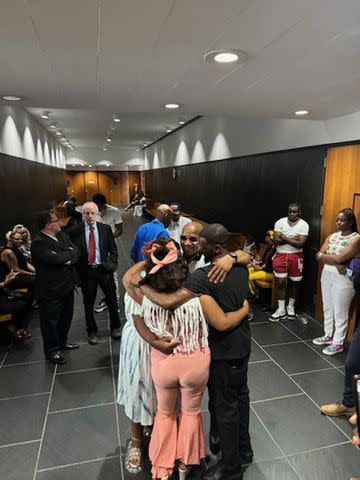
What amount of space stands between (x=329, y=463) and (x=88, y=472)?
1.65 m

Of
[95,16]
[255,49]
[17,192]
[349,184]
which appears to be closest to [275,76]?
[255,49]

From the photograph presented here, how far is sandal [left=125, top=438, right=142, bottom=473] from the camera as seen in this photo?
212cm

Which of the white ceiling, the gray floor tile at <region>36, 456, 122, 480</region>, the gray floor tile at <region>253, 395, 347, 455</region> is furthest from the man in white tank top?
the gray floor tile at <region>36, 456, 122, 480</region>

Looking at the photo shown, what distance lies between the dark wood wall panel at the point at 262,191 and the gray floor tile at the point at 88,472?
10.8 feet

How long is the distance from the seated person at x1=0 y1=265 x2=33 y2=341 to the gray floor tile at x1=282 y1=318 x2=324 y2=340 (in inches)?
131

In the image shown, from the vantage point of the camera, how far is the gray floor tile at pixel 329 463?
2.11m

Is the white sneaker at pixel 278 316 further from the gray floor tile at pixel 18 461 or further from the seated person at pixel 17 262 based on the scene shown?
the seated person at pixel 17 262

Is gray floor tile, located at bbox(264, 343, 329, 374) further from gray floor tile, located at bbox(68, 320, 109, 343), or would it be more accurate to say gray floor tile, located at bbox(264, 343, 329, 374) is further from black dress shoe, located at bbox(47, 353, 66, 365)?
black dress shoe, located at bbox(47, 353, 66, 365)

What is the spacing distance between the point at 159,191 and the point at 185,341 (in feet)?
41.4

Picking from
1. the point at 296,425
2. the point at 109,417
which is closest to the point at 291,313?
the point at 296,425

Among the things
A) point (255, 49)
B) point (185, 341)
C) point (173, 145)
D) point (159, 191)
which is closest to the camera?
point (185, 341)

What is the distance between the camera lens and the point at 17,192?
5660 millimetres

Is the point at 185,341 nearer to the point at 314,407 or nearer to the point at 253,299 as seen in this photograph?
the point at 314,407

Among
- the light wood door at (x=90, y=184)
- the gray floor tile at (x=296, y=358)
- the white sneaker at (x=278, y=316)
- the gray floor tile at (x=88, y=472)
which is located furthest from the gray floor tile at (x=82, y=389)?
the light wood door at (x=90, y=184)
